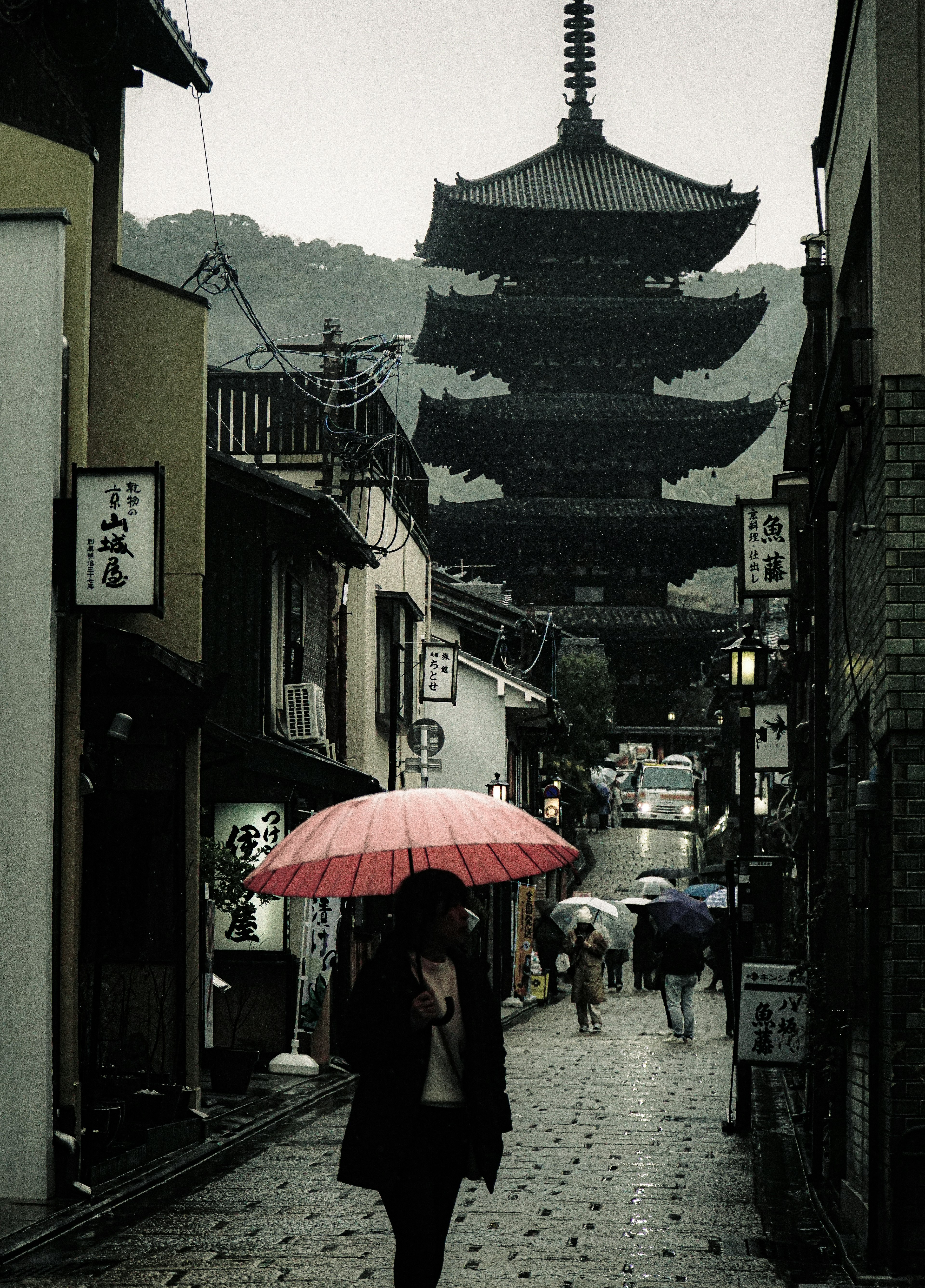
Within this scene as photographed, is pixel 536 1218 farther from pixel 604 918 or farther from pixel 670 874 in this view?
pixel 670 874

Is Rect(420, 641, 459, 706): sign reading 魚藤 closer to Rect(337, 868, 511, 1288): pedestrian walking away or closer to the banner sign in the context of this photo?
the banner sign

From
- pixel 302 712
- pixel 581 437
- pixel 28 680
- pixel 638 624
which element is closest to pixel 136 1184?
pixel 28 680

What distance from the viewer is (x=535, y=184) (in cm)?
5894

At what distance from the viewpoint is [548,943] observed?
34.5 m

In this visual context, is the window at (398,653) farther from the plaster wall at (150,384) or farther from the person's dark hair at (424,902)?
the person's dark hair at (424,902)

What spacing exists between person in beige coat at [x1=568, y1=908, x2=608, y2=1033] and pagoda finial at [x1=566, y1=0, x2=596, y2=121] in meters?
45.2

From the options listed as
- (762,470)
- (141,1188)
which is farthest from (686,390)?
(141,1188)

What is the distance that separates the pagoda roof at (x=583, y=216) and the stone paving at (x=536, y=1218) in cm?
4631

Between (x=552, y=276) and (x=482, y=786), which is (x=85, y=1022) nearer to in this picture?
(x=482, y=786)

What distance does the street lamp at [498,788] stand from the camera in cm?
2847

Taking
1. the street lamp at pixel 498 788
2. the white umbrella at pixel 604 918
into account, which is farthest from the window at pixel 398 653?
the white umbrella at pixel 604 918

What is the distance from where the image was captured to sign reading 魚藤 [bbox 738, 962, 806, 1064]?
11.7m

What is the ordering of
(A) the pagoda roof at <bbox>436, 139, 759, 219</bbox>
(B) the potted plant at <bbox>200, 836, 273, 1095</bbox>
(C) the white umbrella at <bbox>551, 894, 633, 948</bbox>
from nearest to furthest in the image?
(B) the potted plant at <bbox>200, 836, 273, 1095</bbox> < (C) the white umbrella at <bbox>551, 894, 633, 948</bbox> < (A) the pagoda roof at <bbox>436, 139, 759, 219</bbox>

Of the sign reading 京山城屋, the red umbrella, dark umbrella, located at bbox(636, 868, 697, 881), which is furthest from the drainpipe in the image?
dark umbrella, located at bbox(636, 868, 697, 881)
